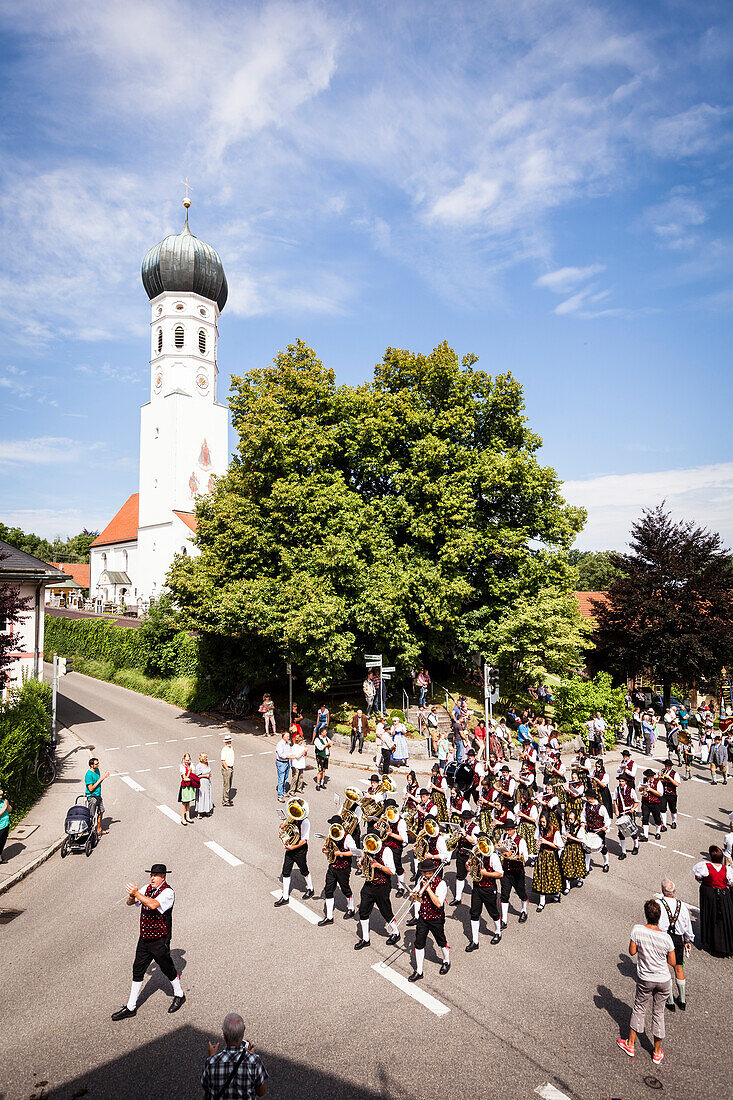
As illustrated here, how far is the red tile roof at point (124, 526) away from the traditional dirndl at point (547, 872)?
2375 inches

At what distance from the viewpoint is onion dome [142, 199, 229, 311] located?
181 ft

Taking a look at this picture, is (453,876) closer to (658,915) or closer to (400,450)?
(658,915)

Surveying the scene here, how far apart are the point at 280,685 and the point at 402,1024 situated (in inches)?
856

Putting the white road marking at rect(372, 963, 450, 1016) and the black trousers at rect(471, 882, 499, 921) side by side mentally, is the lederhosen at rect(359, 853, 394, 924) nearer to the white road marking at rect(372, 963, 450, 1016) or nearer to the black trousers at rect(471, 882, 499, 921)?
the white road marking at rect(372, 963, 450, 1016)

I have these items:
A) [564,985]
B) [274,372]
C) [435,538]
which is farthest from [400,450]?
[564,985]

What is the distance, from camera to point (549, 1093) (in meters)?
5.71

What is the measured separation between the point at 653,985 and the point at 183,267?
60614 millimetres

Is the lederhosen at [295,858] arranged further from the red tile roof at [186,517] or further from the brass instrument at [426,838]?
the red tile roof at [186,517]

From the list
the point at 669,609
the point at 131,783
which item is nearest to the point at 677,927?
the point at 131,783

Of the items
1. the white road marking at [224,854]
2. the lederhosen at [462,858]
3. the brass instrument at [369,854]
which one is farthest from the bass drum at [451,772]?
the brass instrument at [369,854]

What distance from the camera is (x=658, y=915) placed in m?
6.57

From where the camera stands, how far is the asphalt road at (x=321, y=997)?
5.93 m

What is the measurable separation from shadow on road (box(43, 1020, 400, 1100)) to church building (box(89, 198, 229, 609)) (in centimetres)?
5031

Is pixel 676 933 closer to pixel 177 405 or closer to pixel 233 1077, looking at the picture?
pixel 233 1077
